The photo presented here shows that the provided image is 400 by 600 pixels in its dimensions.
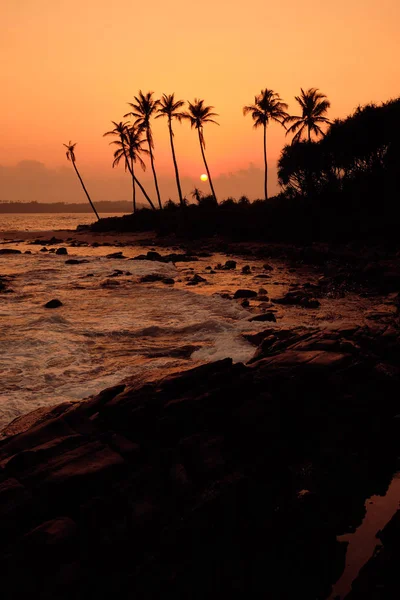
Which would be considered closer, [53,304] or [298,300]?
[298,300]

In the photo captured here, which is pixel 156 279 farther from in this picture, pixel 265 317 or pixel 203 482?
pixel 203 482

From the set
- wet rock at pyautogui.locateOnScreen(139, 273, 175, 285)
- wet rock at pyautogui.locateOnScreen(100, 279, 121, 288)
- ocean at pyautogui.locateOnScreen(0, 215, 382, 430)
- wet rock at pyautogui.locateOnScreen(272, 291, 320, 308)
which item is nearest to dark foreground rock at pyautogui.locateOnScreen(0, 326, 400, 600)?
ocean at pyautogui.locateOnScreen(0, 215, 382, 430)

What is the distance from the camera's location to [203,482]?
14.1 feet

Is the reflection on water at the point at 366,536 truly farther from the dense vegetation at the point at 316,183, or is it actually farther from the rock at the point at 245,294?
the dense vegetation at the point at 316,183

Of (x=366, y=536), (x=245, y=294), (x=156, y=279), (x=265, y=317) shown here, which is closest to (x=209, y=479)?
(x=366, y=536)

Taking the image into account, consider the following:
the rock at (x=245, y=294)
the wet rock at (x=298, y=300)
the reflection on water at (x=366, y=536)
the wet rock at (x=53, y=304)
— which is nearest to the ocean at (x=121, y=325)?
the wet rock at (x=53, y=304)

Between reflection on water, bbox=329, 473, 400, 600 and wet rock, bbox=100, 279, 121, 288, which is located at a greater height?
wet rock, bbox=100, 279, 121, 288

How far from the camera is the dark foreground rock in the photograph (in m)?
3.45

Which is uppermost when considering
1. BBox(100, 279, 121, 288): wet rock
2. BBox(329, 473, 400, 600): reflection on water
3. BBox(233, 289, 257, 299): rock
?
BBox(100, 279, 121, 288): wet rock

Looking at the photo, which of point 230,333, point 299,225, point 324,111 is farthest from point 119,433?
point 324,111

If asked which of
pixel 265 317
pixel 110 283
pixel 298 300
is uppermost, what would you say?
pixel 110 283

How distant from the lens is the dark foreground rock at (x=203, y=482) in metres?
3.45

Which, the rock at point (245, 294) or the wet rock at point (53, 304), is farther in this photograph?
the rock at point (245, 294)

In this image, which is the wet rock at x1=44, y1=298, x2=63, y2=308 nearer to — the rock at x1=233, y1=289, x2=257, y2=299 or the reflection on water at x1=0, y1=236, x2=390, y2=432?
the reflection on water at x1=0, y1=236, x2=390, y2=432
